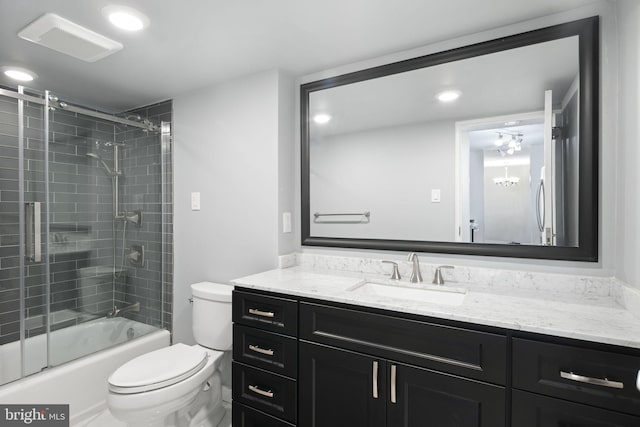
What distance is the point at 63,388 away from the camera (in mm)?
1930

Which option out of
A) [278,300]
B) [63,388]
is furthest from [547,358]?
[63,388]

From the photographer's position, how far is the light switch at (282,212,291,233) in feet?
6.80

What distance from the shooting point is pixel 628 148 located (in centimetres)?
123

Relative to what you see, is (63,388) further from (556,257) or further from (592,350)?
(556,257)

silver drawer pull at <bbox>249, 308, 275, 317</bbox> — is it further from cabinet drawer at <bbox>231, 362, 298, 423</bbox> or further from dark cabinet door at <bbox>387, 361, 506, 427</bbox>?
dark cabinet door at <bbox>387, 361, 506, 427</bbox>

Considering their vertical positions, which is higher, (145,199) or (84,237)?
(145,199)

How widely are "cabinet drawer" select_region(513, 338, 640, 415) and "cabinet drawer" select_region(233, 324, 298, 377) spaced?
3.01ft

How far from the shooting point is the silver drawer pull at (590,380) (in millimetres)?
936

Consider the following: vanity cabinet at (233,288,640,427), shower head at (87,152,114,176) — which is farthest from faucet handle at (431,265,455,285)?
shower head at (87,152,114,176)

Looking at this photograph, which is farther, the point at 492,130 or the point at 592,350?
the point at 492,130

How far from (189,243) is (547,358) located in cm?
230

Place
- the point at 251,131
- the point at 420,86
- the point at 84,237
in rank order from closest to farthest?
the point at 420,86 → the point at 251,131 → the point at 84,237

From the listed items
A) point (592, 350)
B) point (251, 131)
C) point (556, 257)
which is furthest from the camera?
point (251, 131)

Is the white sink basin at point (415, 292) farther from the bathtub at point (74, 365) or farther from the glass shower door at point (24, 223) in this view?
the glass shower door at point (24, 223)
